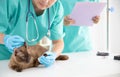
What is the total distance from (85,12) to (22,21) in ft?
1.46

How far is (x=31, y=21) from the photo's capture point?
4.93ft

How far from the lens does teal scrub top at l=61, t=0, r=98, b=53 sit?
1.74 metres

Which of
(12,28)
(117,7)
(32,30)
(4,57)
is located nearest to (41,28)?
(32,30)

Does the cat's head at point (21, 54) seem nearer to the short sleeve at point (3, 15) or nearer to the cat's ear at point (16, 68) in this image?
the cat's ear at point (16, 68)

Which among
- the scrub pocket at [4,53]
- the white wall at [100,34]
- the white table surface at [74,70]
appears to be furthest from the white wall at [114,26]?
the scrub pocket at [4,53]

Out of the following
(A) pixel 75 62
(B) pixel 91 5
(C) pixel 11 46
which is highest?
(B) pixel 91 5

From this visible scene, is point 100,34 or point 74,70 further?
point 100,34

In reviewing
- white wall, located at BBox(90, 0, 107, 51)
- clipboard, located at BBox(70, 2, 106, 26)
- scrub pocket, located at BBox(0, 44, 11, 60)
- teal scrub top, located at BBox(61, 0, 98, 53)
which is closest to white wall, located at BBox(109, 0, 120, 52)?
white wall, located at BBox(90, 0, 107, 51)

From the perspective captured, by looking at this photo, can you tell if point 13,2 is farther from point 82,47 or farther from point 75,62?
point 82,47

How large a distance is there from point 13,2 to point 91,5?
0.51 m

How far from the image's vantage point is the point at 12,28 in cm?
148

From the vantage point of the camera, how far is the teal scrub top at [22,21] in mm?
1423

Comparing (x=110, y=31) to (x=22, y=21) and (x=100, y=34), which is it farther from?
(x=22, y=21)

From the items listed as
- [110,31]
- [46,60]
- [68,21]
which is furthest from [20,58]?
[110,31]
